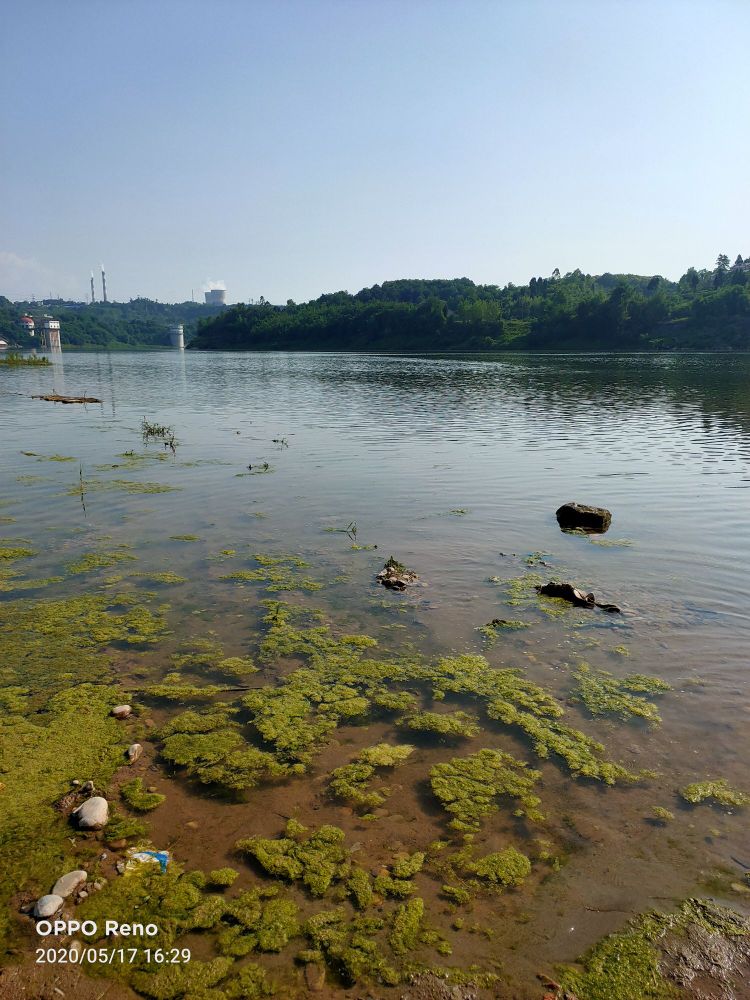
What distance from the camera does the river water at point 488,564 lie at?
541cm

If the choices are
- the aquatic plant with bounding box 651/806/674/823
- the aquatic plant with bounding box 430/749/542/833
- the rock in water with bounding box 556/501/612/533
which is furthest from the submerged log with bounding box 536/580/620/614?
the aquatic plant with bounding box 651/806/674/823

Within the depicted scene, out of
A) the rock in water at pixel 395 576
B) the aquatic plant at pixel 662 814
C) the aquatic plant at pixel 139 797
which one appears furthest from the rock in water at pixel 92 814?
the rock in water at pixel 395 576

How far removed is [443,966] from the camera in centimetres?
434

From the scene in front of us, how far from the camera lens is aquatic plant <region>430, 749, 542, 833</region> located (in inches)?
232

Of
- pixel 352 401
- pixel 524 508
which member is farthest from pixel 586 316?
pixel 524 508

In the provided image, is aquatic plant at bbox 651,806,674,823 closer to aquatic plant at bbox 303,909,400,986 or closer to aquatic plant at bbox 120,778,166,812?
aquatic plant at bbox 303,909,400,986

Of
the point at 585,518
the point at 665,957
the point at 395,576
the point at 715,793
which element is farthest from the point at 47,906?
the point at 585,518

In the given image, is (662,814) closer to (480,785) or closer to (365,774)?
(480,785)

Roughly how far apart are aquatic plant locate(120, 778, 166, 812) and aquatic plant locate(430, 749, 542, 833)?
280cm

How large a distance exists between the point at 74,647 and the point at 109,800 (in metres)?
3.65

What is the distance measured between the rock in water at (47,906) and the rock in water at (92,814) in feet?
2.67

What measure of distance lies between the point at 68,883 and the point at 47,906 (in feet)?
0.73

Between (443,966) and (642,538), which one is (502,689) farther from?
(642,538)

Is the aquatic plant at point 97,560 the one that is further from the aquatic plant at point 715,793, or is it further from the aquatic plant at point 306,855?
the aquatic plant at point 715,793
